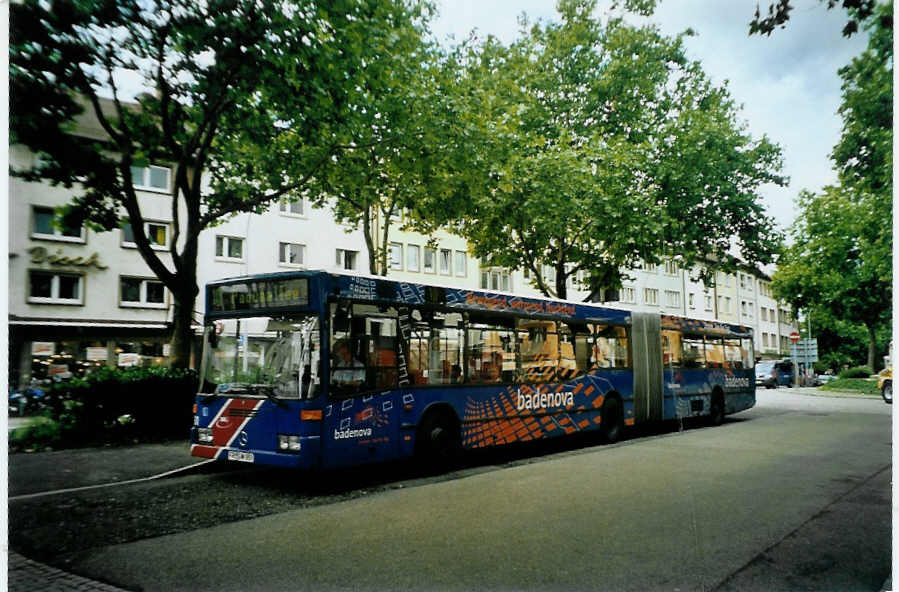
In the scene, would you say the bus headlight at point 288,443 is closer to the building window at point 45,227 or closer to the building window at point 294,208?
the building window at point 294,208

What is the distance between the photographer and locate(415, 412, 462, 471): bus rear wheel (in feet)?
30.3

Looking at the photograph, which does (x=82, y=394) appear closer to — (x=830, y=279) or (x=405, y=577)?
(x=405, y=577)

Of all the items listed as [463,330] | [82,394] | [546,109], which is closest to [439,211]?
[463,330]

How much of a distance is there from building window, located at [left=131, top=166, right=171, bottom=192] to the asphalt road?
Result: 110 inches

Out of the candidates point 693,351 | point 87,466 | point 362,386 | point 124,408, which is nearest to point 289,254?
point 362,386

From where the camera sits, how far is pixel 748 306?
49.4 ft

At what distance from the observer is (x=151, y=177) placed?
5539mm

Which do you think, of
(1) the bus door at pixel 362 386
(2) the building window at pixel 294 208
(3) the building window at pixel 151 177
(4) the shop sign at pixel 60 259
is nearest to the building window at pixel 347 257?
(2) the building window at pixel 294 208

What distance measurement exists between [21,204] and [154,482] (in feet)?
14.9

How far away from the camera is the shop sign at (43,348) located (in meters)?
5.41

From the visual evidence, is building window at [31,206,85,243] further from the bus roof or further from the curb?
the bus roof

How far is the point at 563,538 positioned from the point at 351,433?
307 cm

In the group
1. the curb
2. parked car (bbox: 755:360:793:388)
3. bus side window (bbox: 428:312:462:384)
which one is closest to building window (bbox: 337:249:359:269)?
bus side window (bbox: 428:312:462:384)

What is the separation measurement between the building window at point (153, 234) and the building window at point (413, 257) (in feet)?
14.1
